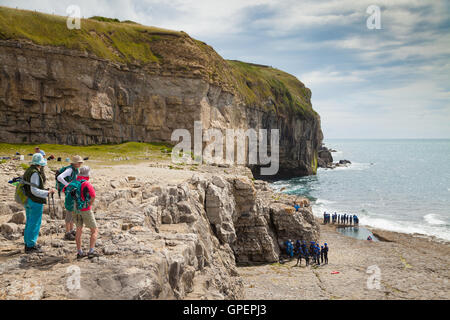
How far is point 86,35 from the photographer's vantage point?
4412cm

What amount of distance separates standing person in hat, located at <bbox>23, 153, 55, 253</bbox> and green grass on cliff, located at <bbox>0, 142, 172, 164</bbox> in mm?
23044

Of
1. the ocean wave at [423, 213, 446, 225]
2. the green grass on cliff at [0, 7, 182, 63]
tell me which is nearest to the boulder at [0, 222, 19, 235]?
the green grass on cliff at [0, 7, 182, 63]

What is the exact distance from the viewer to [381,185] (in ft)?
259

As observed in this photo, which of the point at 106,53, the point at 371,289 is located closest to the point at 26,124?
the point at 106,53

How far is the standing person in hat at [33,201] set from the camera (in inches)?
313

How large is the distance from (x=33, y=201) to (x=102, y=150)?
33.0 metres

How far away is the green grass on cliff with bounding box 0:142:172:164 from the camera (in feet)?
A: 109

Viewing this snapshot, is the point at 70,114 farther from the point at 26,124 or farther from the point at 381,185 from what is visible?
the point at 381,185

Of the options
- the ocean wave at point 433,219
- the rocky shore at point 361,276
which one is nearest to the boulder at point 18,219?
the rocky shore at point 361,276

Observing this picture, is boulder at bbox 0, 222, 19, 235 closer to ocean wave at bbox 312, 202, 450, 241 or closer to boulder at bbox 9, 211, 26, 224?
boulder at bbox 9, 211, 26, 224

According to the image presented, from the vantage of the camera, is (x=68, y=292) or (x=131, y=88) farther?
(x=131, y=88)

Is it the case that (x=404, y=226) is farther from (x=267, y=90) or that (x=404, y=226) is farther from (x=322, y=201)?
(x=267, y=90)

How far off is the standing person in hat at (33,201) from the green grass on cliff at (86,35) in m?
38.9
